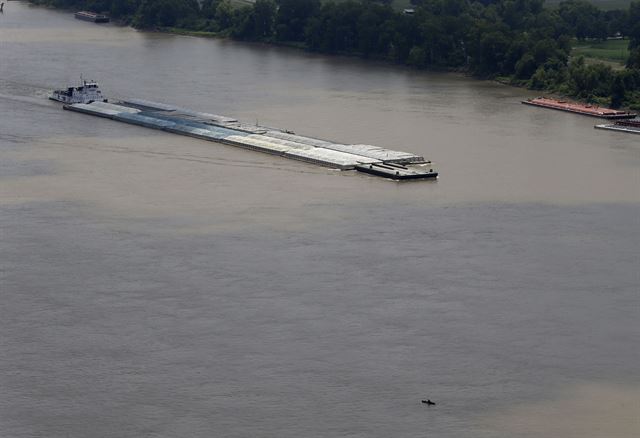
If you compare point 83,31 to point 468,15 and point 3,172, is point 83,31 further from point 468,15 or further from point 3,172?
point 3,172

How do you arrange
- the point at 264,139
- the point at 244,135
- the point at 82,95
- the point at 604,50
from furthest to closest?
the point at 604,50 → the point at 82,95 → the point at 244,135 → the point at 264,139

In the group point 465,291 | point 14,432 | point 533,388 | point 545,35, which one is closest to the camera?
point 14,432

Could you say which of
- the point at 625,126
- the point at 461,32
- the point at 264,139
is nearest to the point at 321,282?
the point at 264,139

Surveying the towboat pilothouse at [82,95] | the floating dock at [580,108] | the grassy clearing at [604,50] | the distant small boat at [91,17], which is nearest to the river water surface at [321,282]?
the floating dock at [580,108]

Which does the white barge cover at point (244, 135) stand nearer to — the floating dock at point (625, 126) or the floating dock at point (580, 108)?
the floating dock at point (625, 126)

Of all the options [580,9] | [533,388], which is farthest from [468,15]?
[533,388]

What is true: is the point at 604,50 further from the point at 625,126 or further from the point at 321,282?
the point at 321,282

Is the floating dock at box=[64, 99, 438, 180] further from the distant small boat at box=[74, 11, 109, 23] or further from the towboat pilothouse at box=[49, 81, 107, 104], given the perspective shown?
the distant small boat at box=[74, 11, 109, 23]

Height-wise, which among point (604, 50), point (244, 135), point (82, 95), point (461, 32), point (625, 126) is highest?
point (461, 32)
